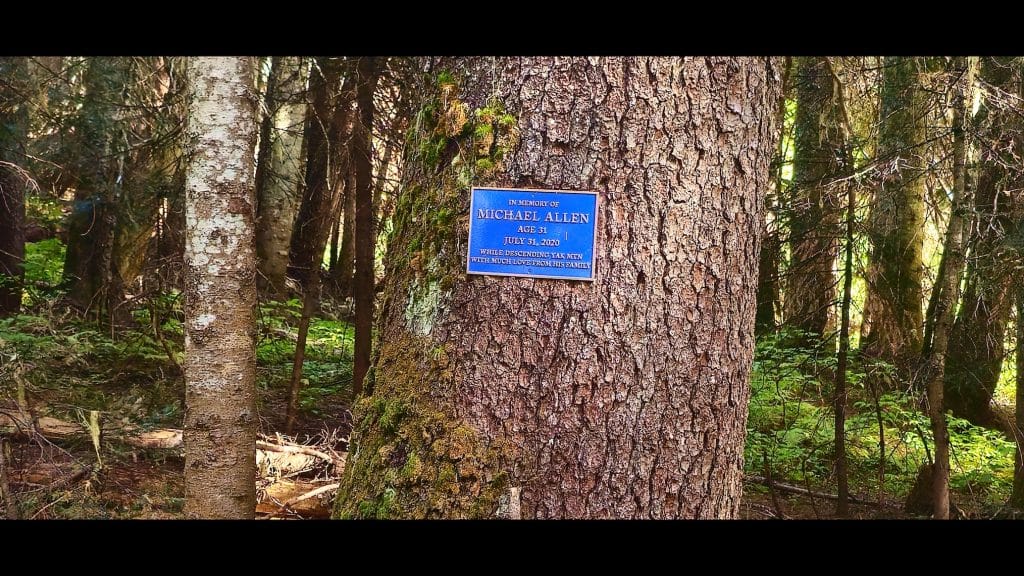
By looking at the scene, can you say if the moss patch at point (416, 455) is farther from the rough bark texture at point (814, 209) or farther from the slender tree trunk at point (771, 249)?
the slender tree trunk at point (771, 249)

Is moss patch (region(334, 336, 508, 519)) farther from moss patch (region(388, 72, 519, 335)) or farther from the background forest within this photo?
moss patch (region(388, 72, 519, 335))

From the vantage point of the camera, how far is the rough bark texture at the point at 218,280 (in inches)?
168

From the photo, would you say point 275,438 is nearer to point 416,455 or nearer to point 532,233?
point 416,455

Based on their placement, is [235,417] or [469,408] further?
[235,417]

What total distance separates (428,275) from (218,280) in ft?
6.21

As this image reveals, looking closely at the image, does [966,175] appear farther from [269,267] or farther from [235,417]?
[269,267]

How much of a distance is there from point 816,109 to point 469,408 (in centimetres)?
629

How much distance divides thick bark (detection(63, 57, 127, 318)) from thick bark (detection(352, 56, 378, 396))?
123 inches

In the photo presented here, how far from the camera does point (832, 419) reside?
8242mm

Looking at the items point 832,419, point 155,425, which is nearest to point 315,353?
point 155,425

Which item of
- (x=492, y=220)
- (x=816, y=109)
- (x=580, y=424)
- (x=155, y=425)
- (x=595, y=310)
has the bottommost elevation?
(x=155, y=425)

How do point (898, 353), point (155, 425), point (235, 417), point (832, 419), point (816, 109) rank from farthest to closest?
point (832, 419) → point (816, 109) → point (898, 353) → point (155, 425) → point (235, 417)

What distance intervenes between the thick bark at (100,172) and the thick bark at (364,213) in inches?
123

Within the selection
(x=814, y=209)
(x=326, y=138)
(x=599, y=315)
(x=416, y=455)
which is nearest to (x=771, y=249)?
(x=814, y=209)
